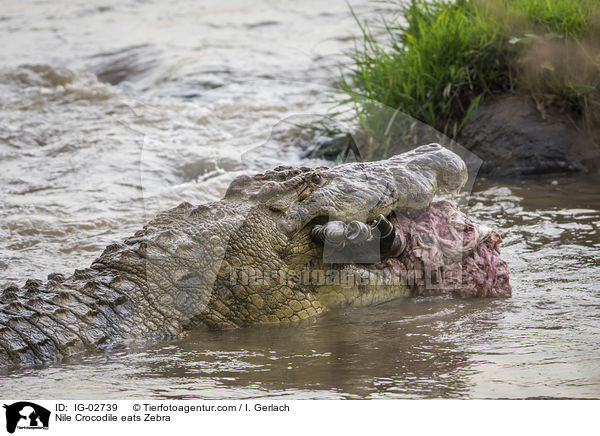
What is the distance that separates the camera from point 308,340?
3221mm

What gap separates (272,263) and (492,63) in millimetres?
3972

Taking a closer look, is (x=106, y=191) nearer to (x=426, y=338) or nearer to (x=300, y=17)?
(x=426, y=338)

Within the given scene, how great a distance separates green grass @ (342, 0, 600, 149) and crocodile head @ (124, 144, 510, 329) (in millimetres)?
2922

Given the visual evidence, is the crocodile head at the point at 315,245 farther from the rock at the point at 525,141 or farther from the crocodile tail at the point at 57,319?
the rock at the point at 525,141

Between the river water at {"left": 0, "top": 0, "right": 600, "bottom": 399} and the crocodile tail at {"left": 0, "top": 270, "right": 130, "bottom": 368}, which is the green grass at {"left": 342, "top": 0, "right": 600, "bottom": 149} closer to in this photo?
the river water at {"left": 0, "top": 0, "right": 600, "bottom": 399}

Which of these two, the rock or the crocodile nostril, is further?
the rock

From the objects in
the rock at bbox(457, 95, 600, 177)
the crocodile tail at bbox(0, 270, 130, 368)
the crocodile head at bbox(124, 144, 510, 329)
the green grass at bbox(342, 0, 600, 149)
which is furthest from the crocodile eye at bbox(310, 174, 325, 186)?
the rock at bbox(457, 95, 600, 177)

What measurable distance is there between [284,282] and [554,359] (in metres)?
1.15

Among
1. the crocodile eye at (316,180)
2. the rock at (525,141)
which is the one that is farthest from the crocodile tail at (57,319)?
the rock at (525,141)

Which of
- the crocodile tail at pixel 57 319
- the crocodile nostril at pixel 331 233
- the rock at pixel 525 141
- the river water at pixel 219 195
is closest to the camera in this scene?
the river water at pixel 219 195

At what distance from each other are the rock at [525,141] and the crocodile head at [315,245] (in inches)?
110
